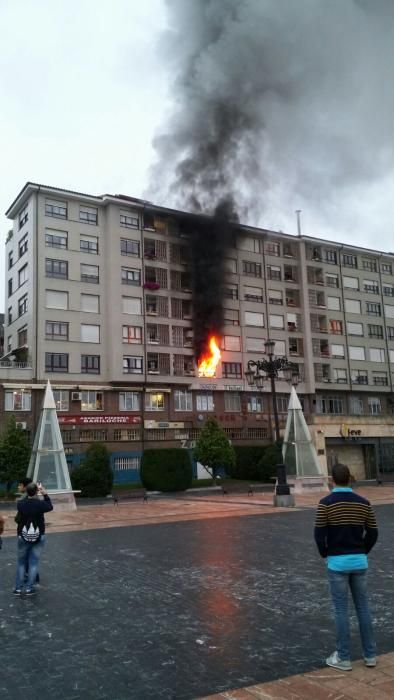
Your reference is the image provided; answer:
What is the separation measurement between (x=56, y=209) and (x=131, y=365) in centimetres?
1385

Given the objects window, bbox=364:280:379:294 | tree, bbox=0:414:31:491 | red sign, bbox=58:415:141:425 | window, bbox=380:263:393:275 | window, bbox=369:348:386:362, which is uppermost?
window, bbox=380:263:393:275

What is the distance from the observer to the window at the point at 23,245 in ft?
149

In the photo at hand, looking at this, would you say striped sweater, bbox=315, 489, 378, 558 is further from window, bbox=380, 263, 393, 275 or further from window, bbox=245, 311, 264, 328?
window, bbox=380, 263, 393, 275

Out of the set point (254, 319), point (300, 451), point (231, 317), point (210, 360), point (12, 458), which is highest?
point (254, 319)

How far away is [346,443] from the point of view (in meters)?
49.7

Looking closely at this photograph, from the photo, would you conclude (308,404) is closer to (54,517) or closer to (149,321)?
(149,321)

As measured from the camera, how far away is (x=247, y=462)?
4441 cm

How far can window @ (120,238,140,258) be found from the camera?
1860 inches

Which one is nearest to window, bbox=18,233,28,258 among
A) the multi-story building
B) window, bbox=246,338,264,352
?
the multi-story building

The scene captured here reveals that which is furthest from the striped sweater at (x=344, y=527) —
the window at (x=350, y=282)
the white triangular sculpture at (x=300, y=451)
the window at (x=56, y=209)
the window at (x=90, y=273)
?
the window at (x=350, y=282)

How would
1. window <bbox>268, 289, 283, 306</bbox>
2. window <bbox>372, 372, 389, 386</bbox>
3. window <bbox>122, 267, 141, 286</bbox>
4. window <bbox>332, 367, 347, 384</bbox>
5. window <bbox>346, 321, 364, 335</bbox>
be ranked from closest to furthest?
window <bbox>122, 267, 141, 286</bbox> < window <bbox>268, 289, 283, 306</bbox> < window <bbox>332, 367, 347, 384</bbox> < window <bbox>346, 321, 364, 335</bbox> < window <bbox>372, 372, 389, 386</bbox>

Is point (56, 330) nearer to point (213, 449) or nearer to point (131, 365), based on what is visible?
point (131, 365)

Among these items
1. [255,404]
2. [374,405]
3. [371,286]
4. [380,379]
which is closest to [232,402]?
[255,404]

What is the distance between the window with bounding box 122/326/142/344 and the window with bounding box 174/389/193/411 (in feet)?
18.3
